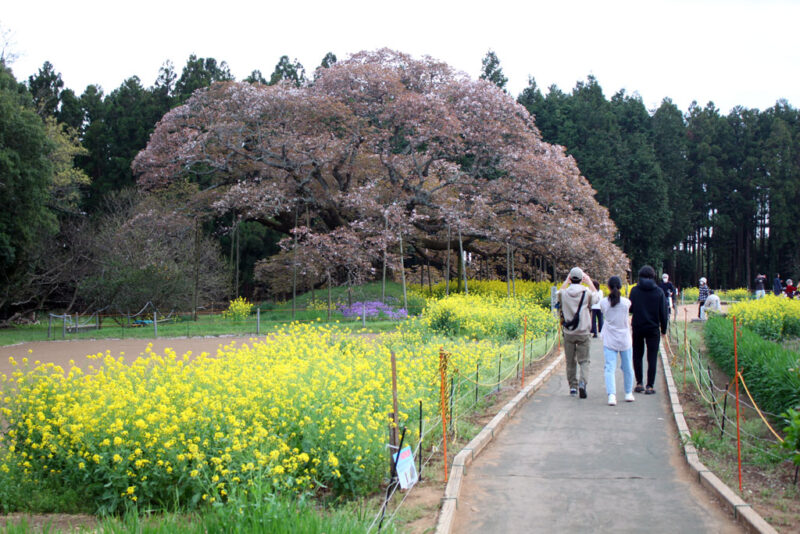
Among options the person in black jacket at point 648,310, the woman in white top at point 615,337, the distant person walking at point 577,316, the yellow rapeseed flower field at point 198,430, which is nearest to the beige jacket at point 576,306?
the distant person walking at point 577,316

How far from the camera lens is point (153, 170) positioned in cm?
2519

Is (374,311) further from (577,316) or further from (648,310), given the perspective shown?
(648,310)

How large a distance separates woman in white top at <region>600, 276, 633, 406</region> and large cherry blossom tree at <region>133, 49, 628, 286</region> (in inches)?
585

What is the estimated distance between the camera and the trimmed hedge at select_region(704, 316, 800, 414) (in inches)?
285

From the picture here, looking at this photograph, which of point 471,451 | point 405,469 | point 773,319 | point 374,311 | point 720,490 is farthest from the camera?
point 374,311

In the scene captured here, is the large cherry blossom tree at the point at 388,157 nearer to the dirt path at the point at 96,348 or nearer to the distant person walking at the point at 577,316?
the dirt path at the point at 96,348

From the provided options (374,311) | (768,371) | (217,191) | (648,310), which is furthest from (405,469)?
(217,191)

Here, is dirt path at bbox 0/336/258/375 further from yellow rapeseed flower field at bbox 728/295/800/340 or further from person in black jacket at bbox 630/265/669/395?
yellow rapeseed flower field at bbox 728/295/800/340

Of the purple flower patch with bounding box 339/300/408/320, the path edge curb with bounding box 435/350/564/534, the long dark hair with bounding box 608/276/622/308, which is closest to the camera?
the path edge curb with bounding box 435/350/564/534

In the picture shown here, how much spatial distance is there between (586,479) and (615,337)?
3261 millimetres

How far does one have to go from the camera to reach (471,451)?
634cm

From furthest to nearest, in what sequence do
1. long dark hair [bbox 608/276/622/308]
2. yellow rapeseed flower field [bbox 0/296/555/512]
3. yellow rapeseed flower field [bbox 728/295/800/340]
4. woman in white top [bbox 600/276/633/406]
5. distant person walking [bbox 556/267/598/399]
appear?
yellow rapeseed flower field [bbox 728/295/800/340]
distant person walking [bbox 556/267/598/399]
long dark hair [bbox 608/276/622/308]
woman in white top [bbox 600/276/633/406]
yellow rapeseed flower field [bbox 0/296/555/512]

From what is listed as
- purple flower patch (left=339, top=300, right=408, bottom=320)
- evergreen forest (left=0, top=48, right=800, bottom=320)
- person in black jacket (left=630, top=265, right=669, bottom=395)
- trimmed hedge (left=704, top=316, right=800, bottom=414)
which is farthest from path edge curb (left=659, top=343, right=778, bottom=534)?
evergreen forest (left=0, top=48, right=800, bottom=320)

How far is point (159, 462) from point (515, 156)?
2183cm
